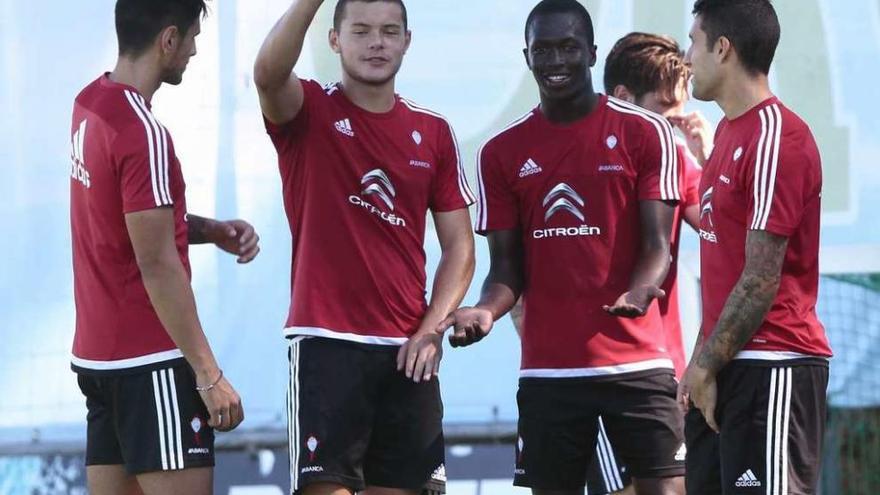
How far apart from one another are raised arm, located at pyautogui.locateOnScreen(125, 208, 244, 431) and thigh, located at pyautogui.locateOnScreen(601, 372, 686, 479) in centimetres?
113

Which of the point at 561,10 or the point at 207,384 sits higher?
the point at 561,10

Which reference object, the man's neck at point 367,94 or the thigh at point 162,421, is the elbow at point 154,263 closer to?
the thigh at point 162,421

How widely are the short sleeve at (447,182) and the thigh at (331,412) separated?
0.51 m

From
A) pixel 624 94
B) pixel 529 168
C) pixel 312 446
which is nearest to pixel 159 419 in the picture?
pixel 312 446

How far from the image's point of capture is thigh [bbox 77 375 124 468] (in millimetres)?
3801

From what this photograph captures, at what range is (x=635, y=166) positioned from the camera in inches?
169

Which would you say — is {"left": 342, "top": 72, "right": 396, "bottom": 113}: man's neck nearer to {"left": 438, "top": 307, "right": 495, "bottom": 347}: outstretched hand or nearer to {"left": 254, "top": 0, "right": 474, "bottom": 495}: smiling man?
{"left": 254, "top": 0, "right": 474, "bottom": 495}: smiling man

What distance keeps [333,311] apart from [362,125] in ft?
1.70

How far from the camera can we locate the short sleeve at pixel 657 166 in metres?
4.23

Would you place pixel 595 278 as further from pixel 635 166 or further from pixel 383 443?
pixel 383 443

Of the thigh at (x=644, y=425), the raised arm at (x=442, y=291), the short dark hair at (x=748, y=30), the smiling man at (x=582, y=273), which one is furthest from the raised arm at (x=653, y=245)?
the short dark hair at (x=748, y=30)

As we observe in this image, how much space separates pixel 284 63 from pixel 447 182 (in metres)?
0.64

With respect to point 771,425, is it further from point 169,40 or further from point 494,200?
point 169,40

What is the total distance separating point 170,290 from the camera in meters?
3.66
